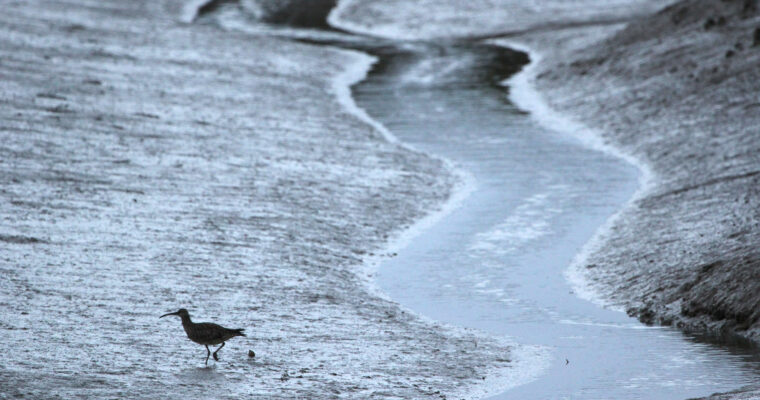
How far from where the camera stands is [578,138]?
102ft

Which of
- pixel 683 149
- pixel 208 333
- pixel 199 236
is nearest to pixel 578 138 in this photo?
pixel 683 149

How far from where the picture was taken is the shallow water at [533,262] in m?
13.2

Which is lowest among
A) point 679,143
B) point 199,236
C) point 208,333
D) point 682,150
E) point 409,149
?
point 208,333

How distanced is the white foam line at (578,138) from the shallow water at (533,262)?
0.66 feet

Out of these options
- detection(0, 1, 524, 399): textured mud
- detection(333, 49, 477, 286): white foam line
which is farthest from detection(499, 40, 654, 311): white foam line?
detection(0, 1, 524, 399): textured mud

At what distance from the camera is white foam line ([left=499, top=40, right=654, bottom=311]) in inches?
696

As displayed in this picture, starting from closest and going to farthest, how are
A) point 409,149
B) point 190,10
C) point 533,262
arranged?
point 533,262 < point 409,149 < point 190,10

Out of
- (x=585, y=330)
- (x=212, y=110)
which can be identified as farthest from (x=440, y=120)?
(x=585, y=330)

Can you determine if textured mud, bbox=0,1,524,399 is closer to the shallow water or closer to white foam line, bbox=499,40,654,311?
the shallow water

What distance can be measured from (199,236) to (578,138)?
14.0 m

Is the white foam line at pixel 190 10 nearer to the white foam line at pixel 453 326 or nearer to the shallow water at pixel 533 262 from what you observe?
the white foam line at pixel 453 326

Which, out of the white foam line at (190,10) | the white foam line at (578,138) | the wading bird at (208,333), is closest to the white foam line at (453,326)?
the wading bird at (208,333)

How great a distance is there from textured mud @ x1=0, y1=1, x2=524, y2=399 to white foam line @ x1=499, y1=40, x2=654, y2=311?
289cm

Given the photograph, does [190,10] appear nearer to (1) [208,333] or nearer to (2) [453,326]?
(2) [453,326]
